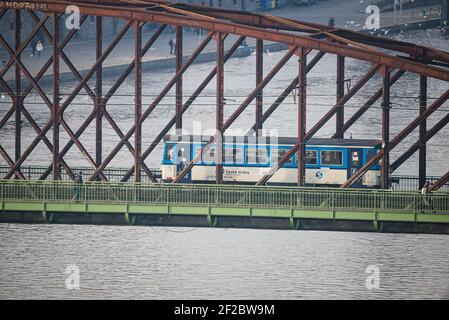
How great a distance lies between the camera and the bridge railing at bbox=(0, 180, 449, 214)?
78812 mm

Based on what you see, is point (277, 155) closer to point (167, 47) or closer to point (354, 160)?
point (354, 160)

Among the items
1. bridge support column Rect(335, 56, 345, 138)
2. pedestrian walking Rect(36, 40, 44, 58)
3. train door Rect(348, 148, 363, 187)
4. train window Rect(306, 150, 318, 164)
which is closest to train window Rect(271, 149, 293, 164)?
train window Rect(306, 150, 318, 164)

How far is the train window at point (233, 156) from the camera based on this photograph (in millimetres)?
89188

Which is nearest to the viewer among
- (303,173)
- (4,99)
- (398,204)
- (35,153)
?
(398,204)

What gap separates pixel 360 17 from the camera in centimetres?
19038

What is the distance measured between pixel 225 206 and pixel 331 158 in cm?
1169

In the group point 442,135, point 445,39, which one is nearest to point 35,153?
point 442,135

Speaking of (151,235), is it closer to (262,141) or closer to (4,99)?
(262,141)

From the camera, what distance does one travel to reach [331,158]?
294 feet

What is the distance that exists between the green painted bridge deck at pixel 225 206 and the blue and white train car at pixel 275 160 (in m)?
8.94

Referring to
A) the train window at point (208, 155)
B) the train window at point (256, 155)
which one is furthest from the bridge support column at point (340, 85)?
the train window at point (208, 155)

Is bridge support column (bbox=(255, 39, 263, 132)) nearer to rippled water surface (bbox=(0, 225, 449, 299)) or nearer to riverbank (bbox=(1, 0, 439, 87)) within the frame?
rippled water surface (bbox=(0, 225, 449, 299))

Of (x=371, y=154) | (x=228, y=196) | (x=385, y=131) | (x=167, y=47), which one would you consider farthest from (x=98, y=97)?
(x=167, y=47)

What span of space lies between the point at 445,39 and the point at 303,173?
103 meters
